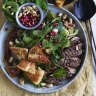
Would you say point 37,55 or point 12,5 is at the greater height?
point 12,5

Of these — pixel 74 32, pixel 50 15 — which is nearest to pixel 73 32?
pixel 74 32

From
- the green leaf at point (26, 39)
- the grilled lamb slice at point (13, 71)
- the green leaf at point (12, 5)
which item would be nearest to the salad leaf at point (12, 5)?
the green leaf at point (12, 5)

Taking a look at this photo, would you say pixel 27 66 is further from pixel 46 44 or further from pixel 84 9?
pixel 84 9

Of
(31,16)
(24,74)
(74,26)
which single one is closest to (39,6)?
(31,16)

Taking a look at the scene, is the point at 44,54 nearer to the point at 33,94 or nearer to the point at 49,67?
the point at 49,67

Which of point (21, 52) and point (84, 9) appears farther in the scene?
point (84, 9)

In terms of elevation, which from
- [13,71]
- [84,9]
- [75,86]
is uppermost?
[84,9]

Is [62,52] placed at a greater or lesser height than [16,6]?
lesser
